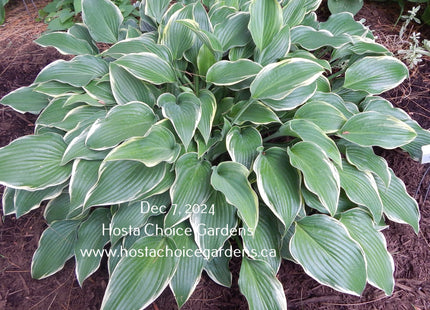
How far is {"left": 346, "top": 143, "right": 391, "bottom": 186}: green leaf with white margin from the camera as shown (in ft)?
5.32

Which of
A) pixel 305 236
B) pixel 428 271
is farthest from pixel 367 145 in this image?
pixel 428 271

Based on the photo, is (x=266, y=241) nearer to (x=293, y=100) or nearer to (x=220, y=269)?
(x=220, y=269)

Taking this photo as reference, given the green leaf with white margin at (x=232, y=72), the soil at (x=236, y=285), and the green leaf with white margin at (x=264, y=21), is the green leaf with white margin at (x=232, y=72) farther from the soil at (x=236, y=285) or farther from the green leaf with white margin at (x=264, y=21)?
the soil at (x=236, y=285)

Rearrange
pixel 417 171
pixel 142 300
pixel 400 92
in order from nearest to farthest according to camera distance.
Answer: pixel 142 300 → pixel 417 171 → pixel 400 92

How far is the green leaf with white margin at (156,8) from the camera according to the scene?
207 centimetres

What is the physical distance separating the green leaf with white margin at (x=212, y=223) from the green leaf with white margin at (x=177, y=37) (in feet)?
2.59

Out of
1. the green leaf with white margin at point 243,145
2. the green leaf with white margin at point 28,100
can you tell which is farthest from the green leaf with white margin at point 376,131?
the green leaf with white margin at point 28,100

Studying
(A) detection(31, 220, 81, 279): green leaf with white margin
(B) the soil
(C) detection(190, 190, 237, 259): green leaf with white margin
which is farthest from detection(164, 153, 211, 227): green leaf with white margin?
(A) detection(31, 220, 81, 279): green leaf with white margin

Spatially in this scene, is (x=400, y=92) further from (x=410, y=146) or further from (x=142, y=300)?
(x=142, y=300)

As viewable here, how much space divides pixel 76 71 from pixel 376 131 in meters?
1.54

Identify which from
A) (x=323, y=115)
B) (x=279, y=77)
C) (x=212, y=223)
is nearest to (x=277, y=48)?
(x=279, y=77)

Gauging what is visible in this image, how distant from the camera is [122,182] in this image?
1.48 metres

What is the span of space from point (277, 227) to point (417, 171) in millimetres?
958

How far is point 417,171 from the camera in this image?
198 centimetres
